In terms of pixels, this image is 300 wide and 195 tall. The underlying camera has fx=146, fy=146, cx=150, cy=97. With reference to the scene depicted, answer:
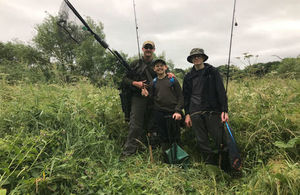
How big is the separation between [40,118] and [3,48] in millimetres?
42084

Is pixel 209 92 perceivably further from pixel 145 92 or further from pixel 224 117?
pixel 145 92

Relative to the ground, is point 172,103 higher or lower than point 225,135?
higher

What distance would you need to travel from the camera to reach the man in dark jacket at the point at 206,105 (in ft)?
8.41

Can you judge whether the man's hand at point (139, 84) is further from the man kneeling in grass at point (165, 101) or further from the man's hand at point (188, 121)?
the man's hand at point (188, 121)

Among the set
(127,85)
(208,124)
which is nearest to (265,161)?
(208,124)

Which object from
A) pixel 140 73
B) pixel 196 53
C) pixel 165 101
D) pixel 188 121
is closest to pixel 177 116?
pixel 188 121

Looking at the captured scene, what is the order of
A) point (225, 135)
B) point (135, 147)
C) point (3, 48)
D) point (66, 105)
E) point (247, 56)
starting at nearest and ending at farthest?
point (225, 135), point (66, 105), point (135, 147), point (247, 56), point (3, 48)

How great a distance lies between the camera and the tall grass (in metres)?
1.62

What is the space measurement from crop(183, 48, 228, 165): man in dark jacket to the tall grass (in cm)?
42

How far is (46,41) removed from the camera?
80.5 feet

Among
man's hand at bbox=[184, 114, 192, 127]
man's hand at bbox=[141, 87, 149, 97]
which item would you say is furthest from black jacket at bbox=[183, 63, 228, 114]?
man's hand at bbox=[141, 87, 149, 97]

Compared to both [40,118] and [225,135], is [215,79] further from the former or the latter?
[40,118]

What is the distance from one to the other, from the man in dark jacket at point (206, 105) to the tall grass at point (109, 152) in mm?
423

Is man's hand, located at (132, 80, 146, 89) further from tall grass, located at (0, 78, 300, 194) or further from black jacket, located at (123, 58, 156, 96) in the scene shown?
tall grass, located at (0, 78, 300, 194)
